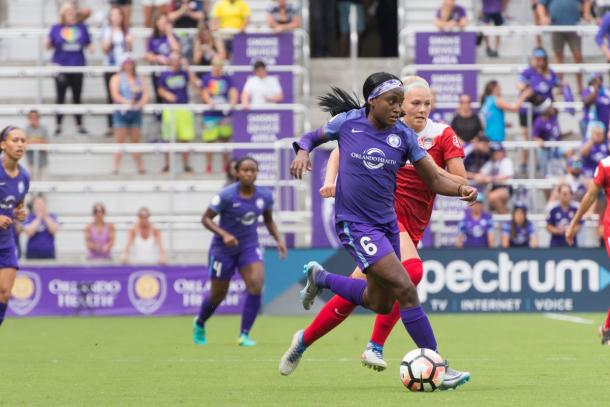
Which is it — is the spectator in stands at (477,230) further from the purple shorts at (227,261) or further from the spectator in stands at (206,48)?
the purple shorts at (227,261)

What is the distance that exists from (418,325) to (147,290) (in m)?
14.1

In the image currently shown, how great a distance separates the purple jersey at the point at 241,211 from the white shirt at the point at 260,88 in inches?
332

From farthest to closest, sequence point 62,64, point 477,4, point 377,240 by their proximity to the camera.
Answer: point 477,4
point 62,64
point 377,240

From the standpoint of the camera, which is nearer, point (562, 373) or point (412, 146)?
point (412, 146)

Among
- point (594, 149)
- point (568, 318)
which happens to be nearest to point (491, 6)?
point (594, 149)

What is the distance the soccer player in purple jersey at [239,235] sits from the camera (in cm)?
1702

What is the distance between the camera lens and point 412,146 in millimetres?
10211

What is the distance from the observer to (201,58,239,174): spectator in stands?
85.5 ft

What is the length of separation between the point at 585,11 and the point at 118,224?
10.4 meters

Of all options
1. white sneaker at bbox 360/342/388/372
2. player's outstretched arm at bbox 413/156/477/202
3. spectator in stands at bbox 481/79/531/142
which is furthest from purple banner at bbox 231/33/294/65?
player's outstretched arm at bbox 413/156/477/202

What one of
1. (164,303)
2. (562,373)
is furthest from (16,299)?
(562,373)

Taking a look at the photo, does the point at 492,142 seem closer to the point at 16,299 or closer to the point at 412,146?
the point at 16,299

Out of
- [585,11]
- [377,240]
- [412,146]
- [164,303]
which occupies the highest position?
[585,11]

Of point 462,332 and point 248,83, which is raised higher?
point 248,83
